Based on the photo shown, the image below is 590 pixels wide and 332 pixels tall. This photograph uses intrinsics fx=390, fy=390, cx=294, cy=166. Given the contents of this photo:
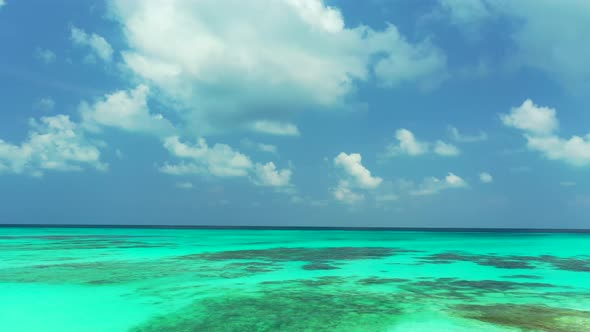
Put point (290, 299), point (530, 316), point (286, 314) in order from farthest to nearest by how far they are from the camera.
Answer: point (290, 299) → point (286, 314) → point (530, 316)

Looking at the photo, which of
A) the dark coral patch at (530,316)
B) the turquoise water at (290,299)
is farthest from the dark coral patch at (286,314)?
the dark coral patch at (530,316)

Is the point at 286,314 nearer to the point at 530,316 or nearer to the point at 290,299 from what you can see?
the point at 290,299

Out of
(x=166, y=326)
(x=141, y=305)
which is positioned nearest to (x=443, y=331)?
(x=166, y=326)

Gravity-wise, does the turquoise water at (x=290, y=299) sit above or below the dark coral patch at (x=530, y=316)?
below

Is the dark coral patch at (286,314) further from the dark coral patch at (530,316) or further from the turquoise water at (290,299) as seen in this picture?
the dark coral patch at (530,316)

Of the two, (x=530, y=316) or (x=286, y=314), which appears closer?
(x=530, y=316)

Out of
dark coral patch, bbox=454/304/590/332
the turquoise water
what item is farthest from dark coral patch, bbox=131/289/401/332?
dark coral patch, bbox=454/304/590/332

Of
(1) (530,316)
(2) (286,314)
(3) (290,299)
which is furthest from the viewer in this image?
(3) (290,299)

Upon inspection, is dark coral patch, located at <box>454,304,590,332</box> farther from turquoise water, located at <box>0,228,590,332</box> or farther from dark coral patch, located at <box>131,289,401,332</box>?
dark coral patch, located at <box>131,289,401,332</box>

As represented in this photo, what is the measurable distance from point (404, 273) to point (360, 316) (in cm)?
830

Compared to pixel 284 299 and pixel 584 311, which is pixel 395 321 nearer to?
pixel 284 299

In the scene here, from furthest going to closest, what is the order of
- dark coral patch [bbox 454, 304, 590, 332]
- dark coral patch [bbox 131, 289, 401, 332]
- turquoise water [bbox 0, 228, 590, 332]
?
turquoise water [bbox 0, 228, 590, 332] → dark coral patch [bbox 131, 289, 401, 332] → dark coral patch [bbox 454, 304, 590, 332]

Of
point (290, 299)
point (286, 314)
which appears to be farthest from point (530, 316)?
point (290, 299)

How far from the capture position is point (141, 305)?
34.1 feet
